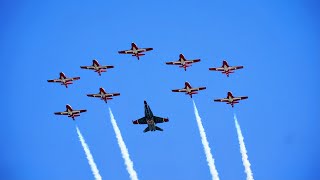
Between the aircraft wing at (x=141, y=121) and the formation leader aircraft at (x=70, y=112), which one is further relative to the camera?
the formation leader aircraft at (x=70, y=112)

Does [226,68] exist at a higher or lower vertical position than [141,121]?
higher

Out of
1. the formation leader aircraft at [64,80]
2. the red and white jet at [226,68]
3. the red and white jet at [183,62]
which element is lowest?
the red and white jet at [226,68]

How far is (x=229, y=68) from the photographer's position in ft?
518

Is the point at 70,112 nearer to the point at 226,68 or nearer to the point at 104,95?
the point at 104,95

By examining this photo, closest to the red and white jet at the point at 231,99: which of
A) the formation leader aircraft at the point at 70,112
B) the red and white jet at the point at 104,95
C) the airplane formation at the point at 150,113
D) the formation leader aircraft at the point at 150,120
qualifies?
the airplane formation at the point at 150,113

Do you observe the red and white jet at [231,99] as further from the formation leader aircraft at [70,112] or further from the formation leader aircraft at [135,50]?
the formation leader aircraft at [70,112]

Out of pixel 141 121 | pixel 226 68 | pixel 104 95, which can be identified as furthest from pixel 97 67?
pixel 226 68

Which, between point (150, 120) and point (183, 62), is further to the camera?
point (183, 62)

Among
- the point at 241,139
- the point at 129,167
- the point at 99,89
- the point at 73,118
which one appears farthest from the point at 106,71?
the point at 241,139

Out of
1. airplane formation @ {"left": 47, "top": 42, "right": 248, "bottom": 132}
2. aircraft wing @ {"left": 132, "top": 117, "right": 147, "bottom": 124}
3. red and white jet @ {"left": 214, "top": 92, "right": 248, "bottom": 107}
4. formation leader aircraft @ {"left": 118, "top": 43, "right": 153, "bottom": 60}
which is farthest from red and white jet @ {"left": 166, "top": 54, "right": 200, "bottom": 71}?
aircraft wing @ {"left": 132, "top": 117, "right": 147, "bottom": 124}

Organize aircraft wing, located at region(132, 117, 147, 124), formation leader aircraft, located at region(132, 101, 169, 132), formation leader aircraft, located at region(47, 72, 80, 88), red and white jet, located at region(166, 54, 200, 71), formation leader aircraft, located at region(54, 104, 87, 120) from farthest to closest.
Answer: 1. formation leader aircraft, located at region(47, 72, 80, 88)
2. formation leader aircraft, located at region(54, 104, 87, 120)
3. red and white jet, located at region(166, 54, 200, 71)
4. aircraft wing, located at region(132, 117, 147, 124)
5. formation leader aircraft, located at region(132, 101, 169, 132)

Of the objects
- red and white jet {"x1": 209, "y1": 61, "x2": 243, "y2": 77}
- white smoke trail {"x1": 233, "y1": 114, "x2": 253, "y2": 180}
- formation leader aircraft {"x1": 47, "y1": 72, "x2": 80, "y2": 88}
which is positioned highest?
formation leader aircraft {"x1": 47, "y1": 72, "x2": 80, "y2": 88}

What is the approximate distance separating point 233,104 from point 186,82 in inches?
600

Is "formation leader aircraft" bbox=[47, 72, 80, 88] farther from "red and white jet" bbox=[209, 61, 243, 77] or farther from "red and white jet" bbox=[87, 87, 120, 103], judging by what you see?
"red and white jet" bbox=[209, 61, 243, 77]
